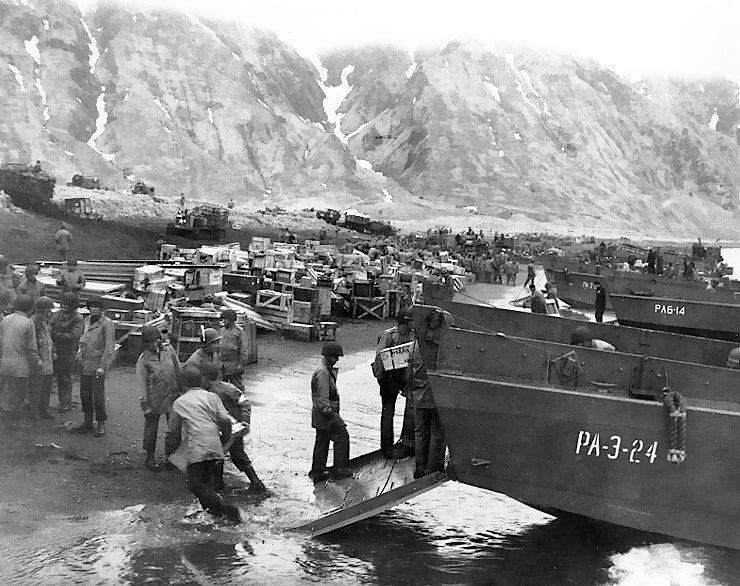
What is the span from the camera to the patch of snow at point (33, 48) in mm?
115562

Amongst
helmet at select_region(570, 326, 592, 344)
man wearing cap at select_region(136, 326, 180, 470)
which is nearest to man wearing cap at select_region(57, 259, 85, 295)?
man wearing cap at select_region(136, 326, 180, 470)

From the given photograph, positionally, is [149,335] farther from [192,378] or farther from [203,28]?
[203,28]

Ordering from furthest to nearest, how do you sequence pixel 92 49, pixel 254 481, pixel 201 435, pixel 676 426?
pixel 92 49
pixel 254 481
pixel 201 435
pixel 676 426

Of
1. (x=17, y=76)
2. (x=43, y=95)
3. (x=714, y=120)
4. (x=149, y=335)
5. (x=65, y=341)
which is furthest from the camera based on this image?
(x=714, y=120)

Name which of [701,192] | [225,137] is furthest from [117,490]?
[701,192]

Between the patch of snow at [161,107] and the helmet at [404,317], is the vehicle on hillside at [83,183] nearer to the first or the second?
the patch of snow at [161,107]

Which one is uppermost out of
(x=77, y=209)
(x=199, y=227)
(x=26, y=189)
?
(x=26, y=189)

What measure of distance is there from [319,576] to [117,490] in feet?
8.12

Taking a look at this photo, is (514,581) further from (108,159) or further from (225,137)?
(225,137)

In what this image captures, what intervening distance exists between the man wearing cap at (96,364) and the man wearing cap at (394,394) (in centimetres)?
310

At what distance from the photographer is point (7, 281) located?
13391 mm

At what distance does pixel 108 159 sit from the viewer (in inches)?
4309

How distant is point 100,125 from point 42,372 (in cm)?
11668

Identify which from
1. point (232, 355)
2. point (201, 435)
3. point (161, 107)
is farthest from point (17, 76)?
point (201, 435)
